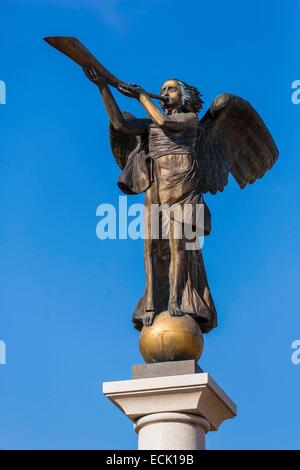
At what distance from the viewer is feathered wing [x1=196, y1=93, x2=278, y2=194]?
16734 mm

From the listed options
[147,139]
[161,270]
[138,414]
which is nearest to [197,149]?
[147,139]

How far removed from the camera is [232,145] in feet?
56.9

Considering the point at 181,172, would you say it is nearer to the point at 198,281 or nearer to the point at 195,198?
the point at 195,198

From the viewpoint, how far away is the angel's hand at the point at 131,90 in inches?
643

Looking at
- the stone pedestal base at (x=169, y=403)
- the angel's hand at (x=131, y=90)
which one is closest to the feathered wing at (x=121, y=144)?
the angel's hand at (x=131, y=90)

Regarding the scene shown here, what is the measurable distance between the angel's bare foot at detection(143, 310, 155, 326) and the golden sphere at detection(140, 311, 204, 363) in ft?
0.36

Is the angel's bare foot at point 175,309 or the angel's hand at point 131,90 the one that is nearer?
the angel's bare foot at point 175,309

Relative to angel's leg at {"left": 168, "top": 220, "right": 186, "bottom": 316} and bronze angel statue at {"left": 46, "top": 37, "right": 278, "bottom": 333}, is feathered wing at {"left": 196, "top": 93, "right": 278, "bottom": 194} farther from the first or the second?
angel's leg at {"left": 168, "top": 220, "right": 186, "bottom": 316}

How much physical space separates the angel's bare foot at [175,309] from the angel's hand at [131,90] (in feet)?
9.51

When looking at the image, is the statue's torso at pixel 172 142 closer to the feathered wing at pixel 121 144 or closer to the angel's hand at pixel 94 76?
the feathered wing at pixel 121 144

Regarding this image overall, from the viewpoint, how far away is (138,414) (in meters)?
14.9

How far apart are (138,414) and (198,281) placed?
204 cm

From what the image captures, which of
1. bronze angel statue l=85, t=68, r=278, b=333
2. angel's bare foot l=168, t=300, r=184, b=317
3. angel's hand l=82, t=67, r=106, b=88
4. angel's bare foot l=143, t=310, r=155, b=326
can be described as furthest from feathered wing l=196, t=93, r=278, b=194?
angel's bare foot l=143, t=310, r=155, b=326
